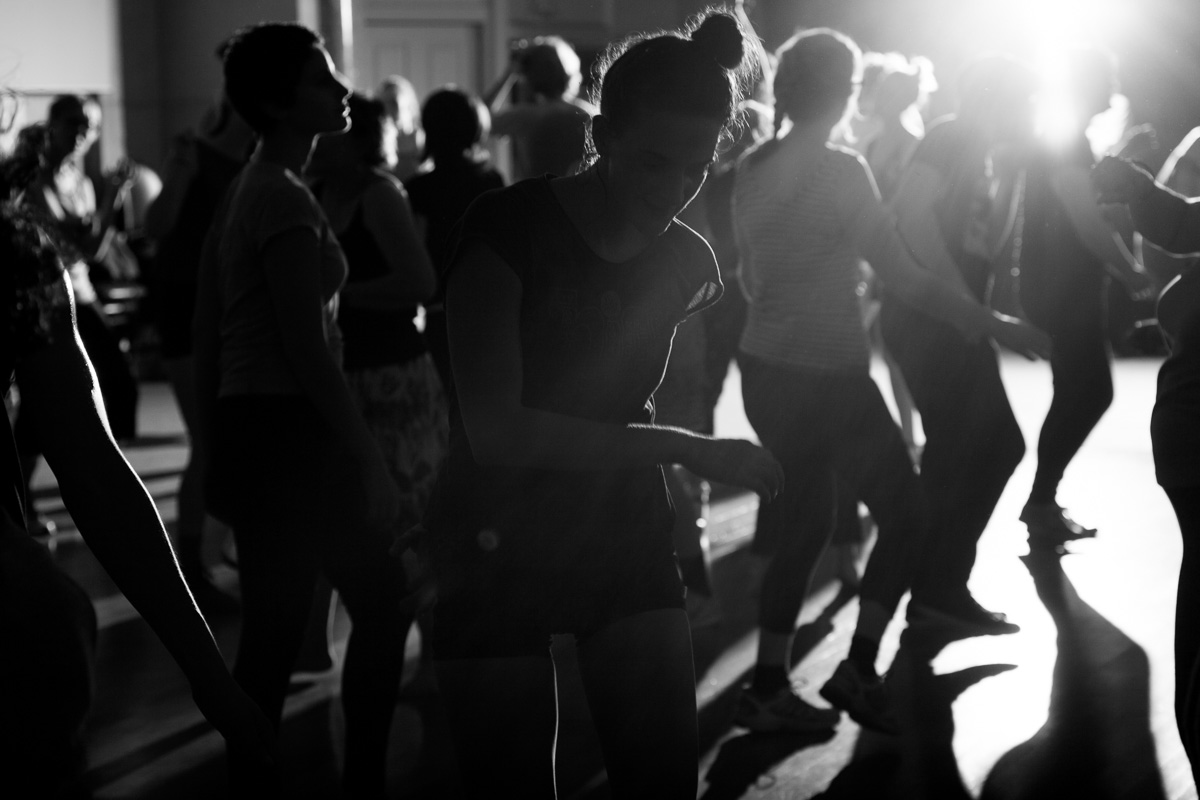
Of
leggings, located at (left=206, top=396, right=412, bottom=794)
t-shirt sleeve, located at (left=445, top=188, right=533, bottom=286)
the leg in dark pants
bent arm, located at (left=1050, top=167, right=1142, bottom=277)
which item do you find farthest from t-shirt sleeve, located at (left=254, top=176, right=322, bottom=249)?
bent arm, located at (left=1050, top=167, right=1142, bottom=277)

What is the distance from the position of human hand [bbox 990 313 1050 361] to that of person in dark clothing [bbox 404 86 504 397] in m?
A: 1.62

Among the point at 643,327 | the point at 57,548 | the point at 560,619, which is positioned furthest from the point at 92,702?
the point at 57,548

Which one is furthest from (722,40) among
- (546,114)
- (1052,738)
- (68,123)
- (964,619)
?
(68,123)

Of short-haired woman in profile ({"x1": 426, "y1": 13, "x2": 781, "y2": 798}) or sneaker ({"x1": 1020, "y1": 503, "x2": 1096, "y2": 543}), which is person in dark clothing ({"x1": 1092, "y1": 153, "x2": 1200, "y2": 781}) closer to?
short-haired woman in profile ({"x1": 426, "y1": 13, "x2": 781, "y2": 798})

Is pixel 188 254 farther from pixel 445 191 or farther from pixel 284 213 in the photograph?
pixel 284 213

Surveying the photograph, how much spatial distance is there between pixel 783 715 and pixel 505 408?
192cm

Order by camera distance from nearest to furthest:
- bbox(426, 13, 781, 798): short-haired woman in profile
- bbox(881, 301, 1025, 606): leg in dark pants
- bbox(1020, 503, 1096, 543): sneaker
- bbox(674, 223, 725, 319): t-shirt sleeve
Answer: bbox(426, 13, 781, 798): short-haired woman in profile → bbox(674, 223, 725, 319): t-shirt sleeve → bbox(881, 301, 1025, 606): leg in dark pants → bbox(1020, 503, 1096, 543): sneaker

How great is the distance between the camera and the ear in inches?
74.2

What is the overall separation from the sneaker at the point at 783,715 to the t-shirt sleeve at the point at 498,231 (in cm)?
195

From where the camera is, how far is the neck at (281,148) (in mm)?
2707

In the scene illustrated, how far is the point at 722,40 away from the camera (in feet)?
6.24

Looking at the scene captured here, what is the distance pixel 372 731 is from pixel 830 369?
1.39 metres

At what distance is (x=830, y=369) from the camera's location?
349 cm

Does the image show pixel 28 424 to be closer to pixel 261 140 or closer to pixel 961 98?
pixel 261 140
